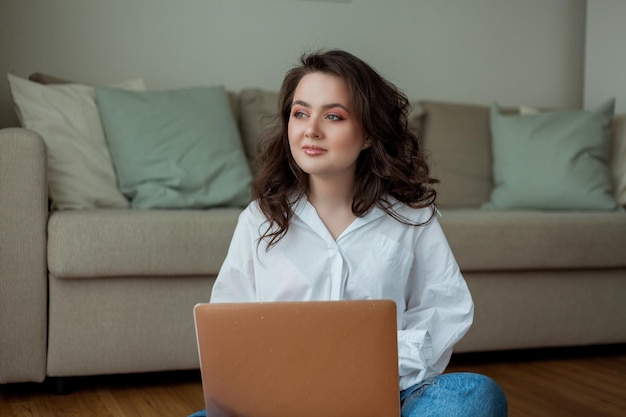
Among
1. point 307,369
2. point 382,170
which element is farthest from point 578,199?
point 307,369

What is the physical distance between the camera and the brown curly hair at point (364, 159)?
60.7 inches

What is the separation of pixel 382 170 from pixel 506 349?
1.43 metres

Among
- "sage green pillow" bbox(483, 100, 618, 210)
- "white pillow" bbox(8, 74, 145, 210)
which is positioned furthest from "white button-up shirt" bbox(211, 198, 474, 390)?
"sage green pillow" bbox(483, 100, 618, 210)

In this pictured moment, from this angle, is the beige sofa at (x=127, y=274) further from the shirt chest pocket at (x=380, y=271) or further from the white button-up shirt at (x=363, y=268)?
the shirt chest pocket at (x=380, y=271)

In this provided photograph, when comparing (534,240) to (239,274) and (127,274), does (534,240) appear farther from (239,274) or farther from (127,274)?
(239,274)

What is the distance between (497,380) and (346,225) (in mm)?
1182

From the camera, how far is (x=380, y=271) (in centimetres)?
149

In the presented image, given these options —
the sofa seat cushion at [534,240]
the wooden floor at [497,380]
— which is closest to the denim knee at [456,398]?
the wooden floor at [497,380]

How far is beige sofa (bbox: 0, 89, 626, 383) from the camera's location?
2.29 meters

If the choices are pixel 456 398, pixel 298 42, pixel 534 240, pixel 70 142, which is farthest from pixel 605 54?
pixel 456 398

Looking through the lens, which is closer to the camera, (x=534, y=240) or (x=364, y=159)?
(x=364, y=159)

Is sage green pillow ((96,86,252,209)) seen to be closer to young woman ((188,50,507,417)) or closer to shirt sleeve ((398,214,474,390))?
young woman ((188,50,507,417))

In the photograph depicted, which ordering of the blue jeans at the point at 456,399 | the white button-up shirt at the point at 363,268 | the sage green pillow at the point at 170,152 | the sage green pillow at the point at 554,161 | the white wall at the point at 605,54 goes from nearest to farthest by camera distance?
1. the blue jeans at the point at 456,399
2. the white button-up shirt at the point at 363,268
3. the sage green pillow at the point at 170,152
4. the sage green pillow at the point at 554,161
5. the white wall at the point at 605,54

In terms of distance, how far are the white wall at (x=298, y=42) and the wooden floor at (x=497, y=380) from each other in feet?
4.01
